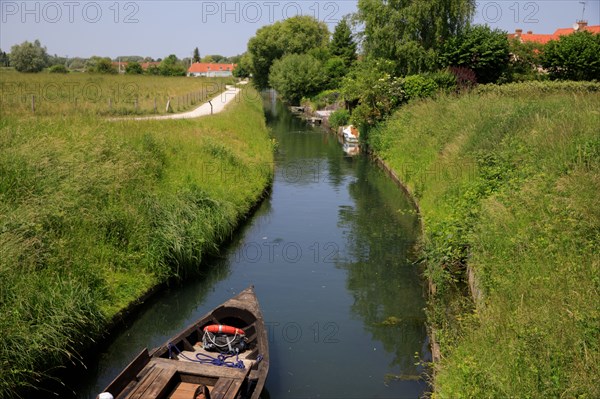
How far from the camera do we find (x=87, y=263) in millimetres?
10273

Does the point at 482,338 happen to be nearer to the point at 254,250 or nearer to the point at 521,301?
the point at 521,301

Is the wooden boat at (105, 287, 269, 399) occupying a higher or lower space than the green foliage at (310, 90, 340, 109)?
lower

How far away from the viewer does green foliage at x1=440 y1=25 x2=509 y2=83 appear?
35.9 metres

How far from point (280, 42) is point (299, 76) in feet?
49.5

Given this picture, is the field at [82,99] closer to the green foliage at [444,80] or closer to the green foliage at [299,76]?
the green foliage at [444,80]

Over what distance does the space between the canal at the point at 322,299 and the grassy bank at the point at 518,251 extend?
0.94m

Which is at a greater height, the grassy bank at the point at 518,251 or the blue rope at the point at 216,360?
the grassy bank at the point at 518,251

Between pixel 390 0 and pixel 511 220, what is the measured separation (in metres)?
30.2

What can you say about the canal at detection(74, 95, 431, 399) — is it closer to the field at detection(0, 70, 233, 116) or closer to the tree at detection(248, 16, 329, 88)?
the field at detection(0, 70, 233, 116)

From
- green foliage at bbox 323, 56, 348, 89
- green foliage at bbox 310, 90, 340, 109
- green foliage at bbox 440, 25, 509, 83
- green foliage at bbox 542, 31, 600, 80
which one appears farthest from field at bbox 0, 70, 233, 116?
green foliage at bbox 542, 31, 600, 80

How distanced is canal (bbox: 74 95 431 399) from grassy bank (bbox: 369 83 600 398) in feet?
3.08

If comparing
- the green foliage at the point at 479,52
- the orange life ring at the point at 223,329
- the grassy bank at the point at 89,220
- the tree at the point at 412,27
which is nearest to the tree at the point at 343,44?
the tree at the point at 412,27

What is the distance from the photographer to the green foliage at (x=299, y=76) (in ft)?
187

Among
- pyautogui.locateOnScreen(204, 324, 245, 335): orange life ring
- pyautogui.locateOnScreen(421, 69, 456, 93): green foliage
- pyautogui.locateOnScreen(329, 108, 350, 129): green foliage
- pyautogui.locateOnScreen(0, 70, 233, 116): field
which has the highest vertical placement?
pyautogui.locateOnScreen(421, 69, 456, 93): green foliage
